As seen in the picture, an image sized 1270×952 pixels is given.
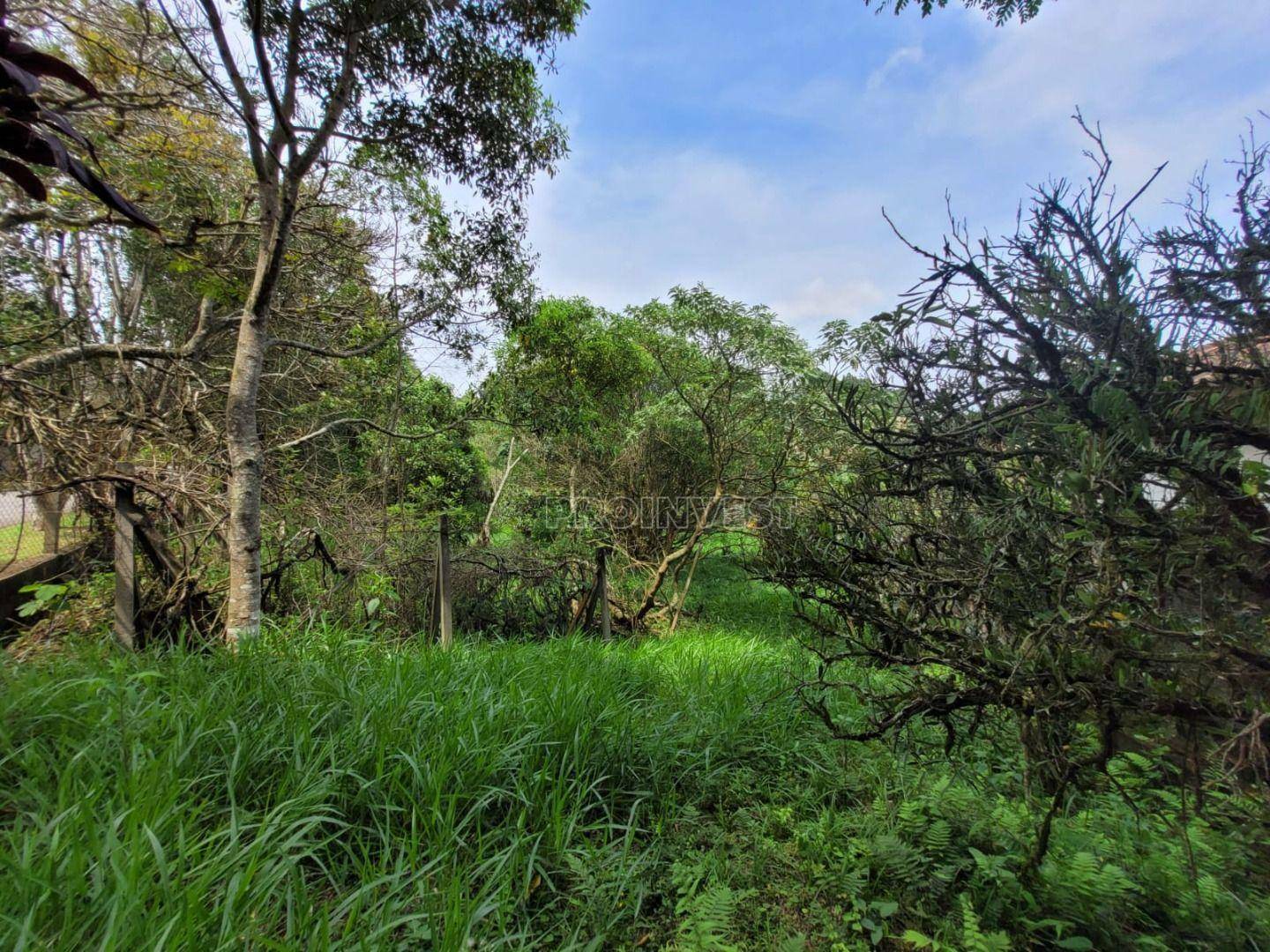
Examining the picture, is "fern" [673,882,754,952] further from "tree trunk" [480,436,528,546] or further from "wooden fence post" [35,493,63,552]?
"tree trunk" [480,436,528,546]

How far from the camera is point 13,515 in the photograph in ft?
9.71

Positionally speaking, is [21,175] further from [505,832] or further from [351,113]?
[351,113]

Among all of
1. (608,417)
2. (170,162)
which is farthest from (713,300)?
(170,162)

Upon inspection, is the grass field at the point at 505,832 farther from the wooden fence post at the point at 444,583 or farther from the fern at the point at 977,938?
the wooden fence post at the point at 444,583

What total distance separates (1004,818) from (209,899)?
230cm

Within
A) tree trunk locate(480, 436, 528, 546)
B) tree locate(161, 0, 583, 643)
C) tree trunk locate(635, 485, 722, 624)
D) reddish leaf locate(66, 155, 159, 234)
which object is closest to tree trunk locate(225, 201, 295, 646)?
tree locate(161, 0, 583, 643)

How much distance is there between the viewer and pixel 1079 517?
3.63 ft

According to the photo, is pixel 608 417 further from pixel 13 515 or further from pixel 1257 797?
pixel 1257 797

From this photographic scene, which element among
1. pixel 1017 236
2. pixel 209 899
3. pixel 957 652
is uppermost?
pixel 1017 236

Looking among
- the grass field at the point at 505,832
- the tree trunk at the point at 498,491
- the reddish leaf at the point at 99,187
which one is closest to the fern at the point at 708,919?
the grass field at the point at 505,832

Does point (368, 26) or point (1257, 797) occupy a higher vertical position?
point (368, 26)

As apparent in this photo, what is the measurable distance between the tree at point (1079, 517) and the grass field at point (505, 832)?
1.08 feet

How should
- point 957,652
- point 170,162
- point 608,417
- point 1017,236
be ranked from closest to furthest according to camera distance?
point 957,652 → point 1017,236 → point 170,162 → point 608,417

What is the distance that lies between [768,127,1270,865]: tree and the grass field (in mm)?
329
